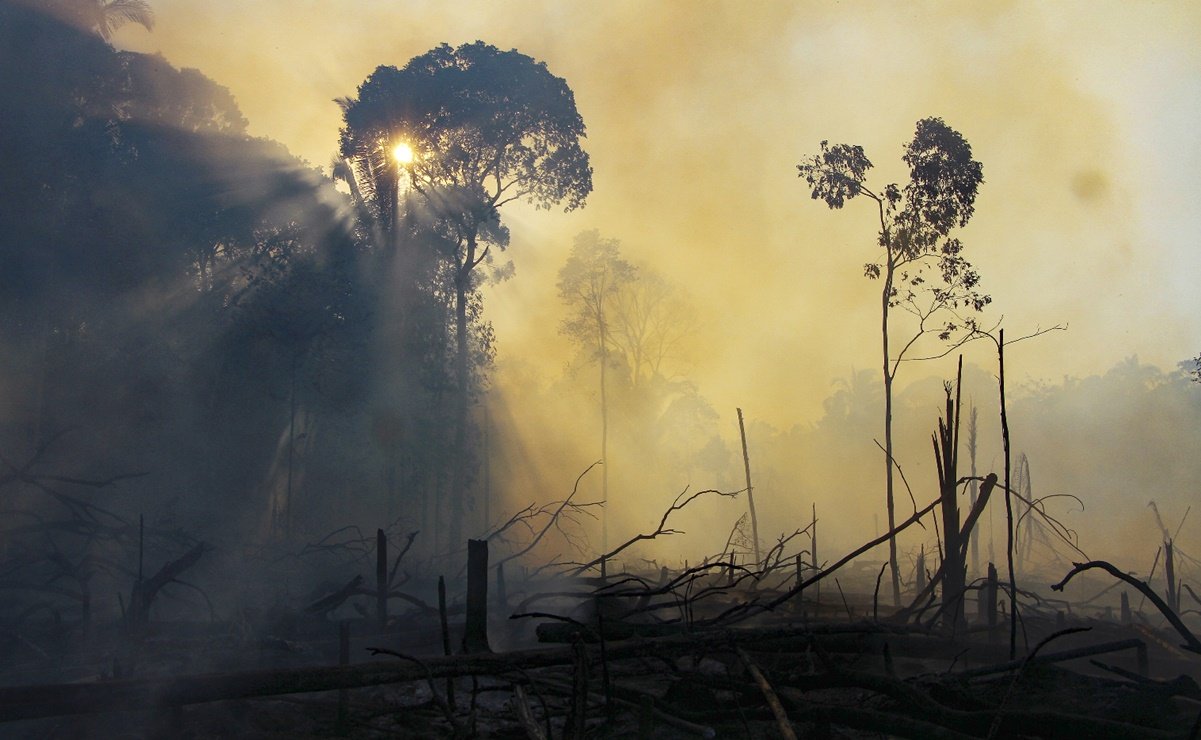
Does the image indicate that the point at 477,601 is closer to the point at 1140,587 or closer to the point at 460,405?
the point at 1140,587

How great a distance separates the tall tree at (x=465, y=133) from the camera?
32500mm

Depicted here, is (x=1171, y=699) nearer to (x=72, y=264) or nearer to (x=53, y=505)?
(x=53, y=505)

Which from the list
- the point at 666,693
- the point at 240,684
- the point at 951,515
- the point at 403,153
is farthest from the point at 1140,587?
the point at 403,153

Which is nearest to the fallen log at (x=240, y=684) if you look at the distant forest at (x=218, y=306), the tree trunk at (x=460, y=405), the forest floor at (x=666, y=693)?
the forest floor at (x=666, y=693)

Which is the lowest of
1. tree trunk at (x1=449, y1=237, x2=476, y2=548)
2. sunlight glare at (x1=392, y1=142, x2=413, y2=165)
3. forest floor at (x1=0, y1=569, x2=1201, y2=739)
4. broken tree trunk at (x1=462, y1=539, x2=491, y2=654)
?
forest floor at (x1=0, y1=569, x2=1201, y2=739)

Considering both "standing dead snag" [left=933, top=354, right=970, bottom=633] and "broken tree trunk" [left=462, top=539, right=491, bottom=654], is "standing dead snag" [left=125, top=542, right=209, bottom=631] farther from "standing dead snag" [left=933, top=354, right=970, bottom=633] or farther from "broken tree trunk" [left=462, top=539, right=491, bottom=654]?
"standing dead snag" [left=933, top=354, right=970, bottom=633]

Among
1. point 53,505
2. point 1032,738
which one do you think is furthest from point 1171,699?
point 53,505

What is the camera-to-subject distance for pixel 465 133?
3256 cm

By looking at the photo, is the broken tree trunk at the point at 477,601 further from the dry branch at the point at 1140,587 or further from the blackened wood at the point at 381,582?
the blackened wood at the point at 381,582

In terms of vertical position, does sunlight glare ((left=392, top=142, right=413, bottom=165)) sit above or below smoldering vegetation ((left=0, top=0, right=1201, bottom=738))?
above

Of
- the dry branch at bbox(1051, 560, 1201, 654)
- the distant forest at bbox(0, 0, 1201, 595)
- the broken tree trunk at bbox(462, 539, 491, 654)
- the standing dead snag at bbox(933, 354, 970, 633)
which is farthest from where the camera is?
the distant forest at bbox(0, 0, 1201, 595)

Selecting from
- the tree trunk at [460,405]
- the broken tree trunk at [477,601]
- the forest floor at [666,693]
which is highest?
A: the tree trunk at [460,405]

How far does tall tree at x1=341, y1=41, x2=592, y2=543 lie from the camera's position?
3250cm

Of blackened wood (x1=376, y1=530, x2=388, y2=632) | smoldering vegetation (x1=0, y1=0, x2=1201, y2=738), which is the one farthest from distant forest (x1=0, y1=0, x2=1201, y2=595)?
blackened wood (x1=376, y1=530, x2=388, y2=632)
